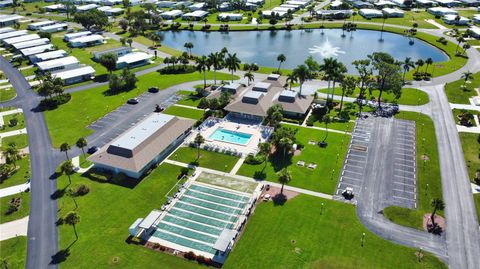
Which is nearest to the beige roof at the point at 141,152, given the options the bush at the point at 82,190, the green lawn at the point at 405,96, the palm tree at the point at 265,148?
the bush at the point at 82,190

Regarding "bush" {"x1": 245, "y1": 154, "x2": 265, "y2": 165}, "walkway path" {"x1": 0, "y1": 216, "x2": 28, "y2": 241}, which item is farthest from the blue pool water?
"walkway path" {"x1": 0, "y1": 216, "x2": 28, "y2": 241}

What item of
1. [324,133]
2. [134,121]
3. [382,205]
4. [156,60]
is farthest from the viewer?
[156,60]

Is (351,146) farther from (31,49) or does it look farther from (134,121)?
(31,49)

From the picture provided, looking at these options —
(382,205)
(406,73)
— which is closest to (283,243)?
(382,205)

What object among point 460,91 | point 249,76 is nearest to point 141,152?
point 249,76

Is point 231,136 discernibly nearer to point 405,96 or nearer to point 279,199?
point 279,199

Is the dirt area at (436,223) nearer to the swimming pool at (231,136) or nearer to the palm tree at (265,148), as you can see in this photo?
the palm tree at (265,148)
